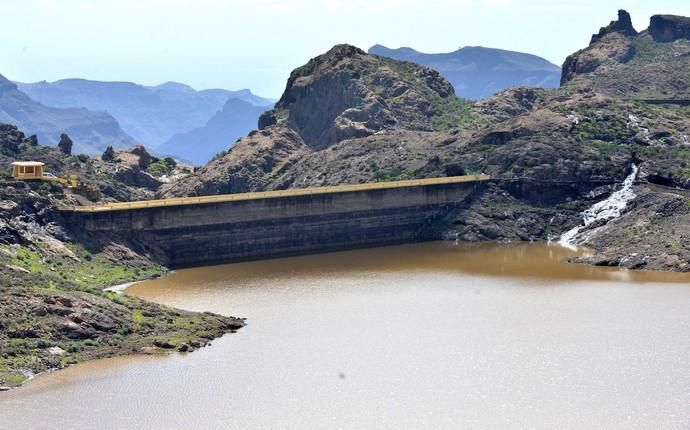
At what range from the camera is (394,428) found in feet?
218

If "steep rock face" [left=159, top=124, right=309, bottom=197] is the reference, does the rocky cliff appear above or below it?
below

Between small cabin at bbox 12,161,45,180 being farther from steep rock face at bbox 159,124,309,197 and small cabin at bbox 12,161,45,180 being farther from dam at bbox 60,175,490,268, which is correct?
steep rock face at bbox 159,124,309,197

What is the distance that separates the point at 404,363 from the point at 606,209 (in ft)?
239

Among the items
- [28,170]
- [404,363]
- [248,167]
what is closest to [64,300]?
[404,363]

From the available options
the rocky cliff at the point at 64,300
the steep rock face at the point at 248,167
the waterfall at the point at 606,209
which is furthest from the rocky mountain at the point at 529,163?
the rocky cliff at the point at 64,300

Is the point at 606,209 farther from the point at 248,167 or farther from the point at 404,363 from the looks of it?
→ the point at 404,363

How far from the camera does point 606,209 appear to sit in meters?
146

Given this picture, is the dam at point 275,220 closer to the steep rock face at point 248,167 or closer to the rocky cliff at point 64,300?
the rocky cliff at point 64,300

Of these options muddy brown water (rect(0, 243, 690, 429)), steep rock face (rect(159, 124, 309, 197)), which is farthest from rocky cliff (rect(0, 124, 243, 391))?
steep rock face (rect(159, 124, 309, 197))

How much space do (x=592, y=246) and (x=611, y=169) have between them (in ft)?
68.2

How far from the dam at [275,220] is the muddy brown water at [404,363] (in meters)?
14.0

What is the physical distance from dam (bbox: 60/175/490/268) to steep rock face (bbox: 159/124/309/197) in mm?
39836

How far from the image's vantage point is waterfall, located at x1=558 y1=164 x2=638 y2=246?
143500 mm

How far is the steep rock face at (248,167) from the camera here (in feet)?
603
